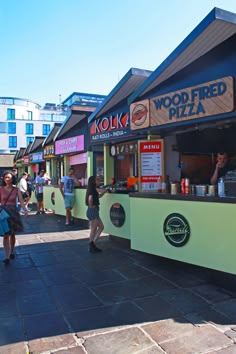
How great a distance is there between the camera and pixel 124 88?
275 inches

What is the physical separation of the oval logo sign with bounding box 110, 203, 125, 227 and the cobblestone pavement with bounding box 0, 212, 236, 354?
95cm

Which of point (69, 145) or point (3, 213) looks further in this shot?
point (69, 145)

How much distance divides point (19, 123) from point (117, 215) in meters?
55.9

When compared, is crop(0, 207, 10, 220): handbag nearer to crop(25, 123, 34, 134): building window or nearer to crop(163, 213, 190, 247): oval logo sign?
crop(163, 213, 190, 247): oval logo sign

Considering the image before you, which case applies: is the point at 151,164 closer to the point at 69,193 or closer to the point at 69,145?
the point at 69,193

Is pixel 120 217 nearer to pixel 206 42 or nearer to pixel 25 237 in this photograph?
pixel 25 237

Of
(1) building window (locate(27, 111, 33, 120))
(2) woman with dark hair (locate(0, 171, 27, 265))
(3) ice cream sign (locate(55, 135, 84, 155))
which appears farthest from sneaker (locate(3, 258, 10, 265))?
(1) building window (locate(27, 111, 33, 120))

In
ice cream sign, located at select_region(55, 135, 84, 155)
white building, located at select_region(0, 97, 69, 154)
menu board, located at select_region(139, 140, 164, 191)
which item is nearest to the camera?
menu board, located at select_region(139, 140, 164, 191)

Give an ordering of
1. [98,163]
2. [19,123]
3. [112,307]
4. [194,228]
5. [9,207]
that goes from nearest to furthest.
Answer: [112,307] < [194,228] < [9,207] < [98,163] < [19,123]

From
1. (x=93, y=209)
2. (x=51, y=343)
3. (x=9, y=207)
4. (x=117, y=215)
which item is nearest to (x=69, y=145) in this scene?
(x=117, y=215)

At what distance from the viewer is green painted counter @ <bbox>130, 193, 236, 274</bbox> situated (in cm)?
417

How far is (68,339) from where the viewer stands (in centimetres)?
306

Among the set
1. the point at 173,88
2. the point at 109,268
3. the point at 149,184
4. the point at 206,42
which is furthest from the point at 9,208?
the point at 206,42

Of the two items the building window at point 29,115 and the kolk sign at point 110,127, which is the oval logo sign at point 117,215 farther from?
the building window at point 29,115
